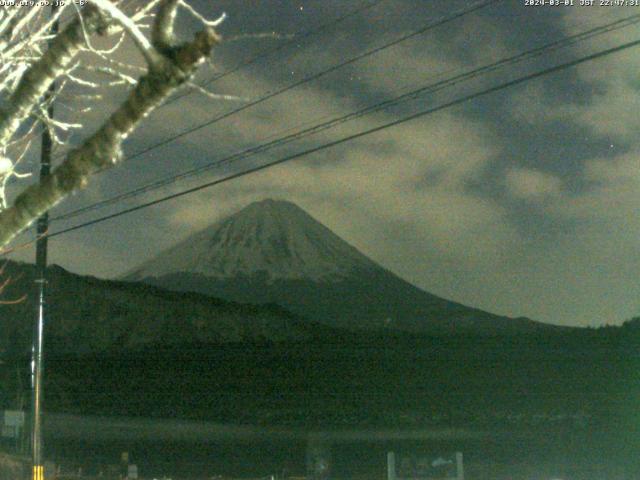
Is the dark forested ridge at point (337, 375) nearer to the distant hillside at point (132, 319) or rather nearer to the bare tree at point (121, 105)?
the distant hillside at point (132, 319)

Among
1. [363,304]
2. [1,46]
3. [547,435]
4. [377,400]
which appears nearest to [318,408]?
[377,400]

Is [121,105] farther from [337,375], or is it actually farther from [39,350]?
[337,375]

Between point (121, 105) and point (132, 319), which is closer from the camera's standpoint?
point (121, 105)

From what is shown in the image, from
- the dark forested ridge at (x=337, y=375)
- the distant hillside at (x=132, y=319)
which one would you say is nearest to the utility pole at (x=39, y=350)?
the dark forested ridge at (x=337, y=375)

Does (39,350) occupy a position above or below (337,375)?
above

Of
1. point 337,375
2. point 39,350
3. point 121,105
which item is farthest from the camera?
point 337,375

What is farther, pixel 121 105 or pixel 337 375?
pixel 337 375

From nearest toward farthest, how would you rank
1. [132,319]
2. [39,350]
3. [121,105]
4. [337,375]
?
[121,105] < [39,350] < [337,375] < [132,319]

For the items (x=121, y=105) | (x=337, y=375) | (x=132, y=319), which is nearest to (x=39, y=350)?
(x=121, y=105)

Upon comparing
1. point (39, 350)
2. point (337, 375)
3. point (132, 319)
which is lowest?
point (337, 375)

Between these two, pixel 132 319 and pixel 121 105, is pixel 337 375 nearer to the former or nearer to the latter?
pixel 132 319

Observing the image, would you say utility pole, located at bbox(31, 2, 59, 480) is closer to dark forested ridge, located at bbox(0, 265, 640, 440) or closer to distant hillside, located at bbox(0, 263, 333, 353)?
dark forested ridge, located at bbox(0, 265, 640, 440)
